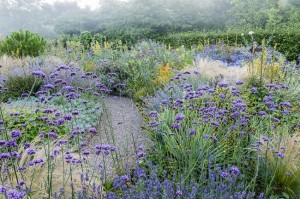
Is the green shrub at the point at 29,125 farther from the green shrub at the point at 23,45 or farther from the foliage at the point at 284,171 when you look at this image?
the green shrub at the point at 23,45

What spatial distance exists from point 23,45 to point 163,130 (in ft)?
26.8

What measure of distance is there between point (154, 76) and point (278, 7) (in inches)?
687

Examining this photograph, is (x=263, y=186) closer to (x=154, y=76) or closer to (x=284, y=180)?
(x=284, y=180)

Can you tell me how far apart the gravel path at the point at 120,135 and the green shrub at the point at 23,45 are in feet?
13.0

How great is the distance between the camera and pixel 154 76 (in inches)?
335

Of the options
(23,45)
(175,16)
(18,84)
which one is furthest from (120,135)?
(175,16)

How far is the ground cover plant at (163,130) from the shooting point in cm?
294

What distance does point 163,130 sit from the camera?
425cm

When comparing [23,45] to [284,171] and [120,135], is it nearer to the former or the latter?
[120,135]

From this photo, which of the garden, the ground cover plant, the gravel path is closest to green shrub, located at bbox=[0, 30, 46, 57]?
the garden

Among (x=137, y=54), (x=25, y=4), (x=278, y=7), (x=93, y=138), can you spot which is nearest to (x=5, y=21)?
(x=25, y=4)

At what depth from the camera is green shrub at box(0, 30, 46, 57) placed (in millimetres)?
10906

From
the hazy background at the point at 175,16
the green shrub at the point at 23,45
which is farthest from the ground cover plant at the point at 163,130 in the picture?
the hazy background at the point at 175,16

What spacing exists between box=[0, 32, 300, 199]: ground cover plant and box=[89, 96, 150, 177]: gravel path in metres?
0.07
